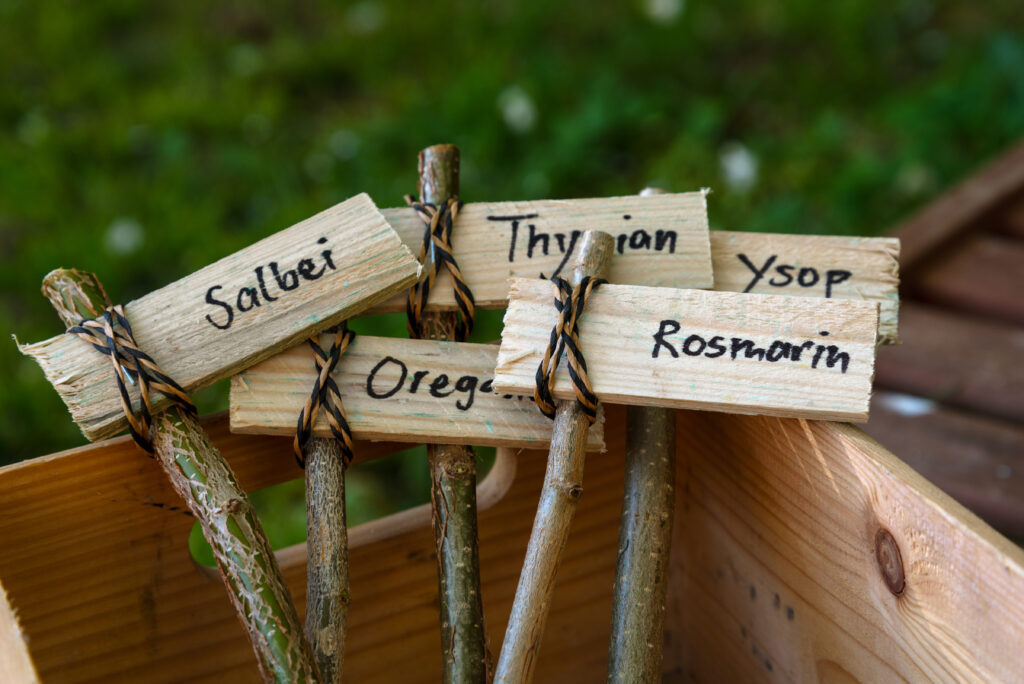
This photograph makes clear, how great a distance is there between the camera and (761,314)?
0.91m

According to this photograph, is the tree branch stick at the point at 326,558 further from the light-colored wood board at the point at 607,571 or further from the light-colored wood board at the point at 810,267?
the light-colored wood board at the point at 810,267

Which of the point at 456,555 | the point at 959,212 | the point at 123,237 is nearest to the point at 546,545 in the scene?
the point at 456,555

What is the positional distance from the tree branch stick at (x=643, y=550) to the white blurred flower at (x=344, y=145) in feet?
5.63

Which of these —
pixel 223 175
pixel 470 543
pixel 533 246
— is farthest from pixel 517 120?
pixel 470 543

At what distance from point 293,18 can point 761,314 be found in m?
2.64

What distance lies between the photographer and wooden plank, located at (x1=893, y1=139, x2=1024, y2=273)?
6.31 ft

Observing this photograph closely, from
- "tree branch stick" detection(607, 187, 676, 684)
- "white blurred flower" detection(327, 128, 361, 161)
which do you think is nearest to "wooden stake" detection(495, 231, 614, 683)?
"tree branch stick" detection(607, 187, 676, 684)

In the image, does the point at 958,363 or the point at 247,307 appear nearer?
the point at 247,307

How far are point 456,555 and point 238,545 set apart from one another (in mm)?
224

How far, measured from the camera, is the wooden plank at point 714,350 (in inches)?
34.7

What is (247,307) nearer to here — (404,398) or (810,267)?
(404,398)

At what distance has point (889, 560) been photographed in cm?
88

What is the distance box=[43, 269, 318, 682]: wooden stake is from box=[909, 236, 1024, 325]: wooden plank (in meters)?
1.54

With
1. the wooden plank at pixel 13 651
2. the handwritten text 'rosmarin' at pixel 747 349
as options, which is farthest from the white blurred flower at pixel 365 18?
the wooden plank at pixel 13 651
